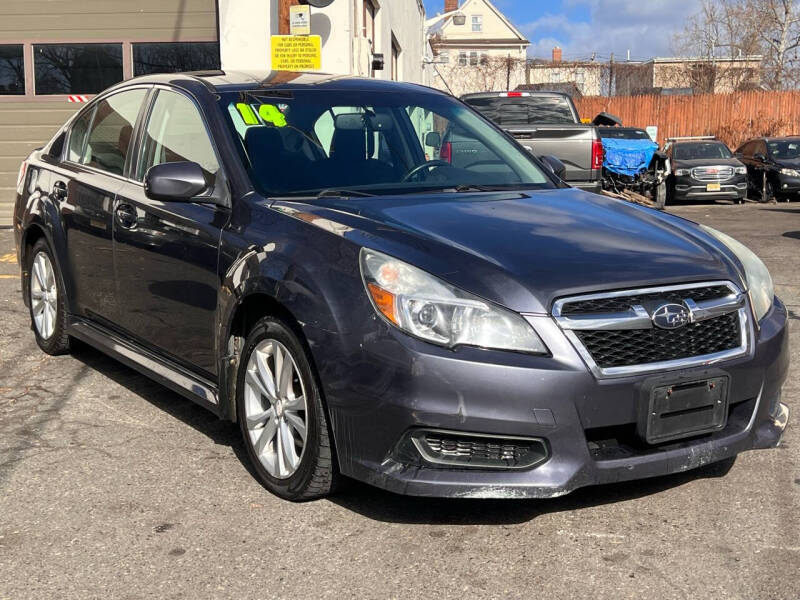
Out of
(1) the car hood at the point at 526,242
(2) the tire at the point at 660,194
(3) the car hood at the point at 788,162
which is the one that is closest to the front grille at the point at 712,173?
(3) the car hood at the point at 788,162

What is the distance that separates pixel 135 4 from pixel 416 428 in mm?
12366

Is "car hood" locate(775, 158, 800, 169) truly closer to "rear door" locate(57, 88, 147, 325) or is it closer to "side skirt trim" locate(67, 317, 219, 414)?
"rear door" locate(57, 88, 147, 325)

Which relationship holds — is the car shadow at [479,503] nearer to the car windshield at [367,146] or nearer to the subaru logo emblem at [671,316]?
the subaru logo emblem at [671,316]

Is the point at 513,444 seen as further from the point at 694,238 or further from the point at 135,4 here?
the point at 135,4

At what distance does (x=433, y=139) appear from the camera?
5.16 m

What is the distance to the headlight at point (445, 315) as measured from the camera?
11.2 ft

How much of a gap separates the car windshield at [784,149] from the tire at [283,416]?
21.0 m

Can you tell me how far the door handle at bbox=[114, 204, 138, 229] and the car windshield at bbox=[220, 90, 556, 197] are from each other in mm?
684

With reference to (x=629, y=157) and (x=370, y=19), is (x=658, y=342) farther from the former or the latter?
(x=629, y=157)

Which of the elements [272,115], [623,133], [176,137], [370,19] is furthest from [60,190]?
[623,133]

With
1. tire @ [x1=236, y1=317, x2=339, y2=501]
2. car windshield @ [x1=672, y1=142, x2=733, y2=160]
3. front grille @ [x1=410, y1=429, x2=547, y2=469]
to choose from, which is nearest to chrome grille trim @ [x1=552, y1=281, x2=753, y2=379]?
front grille @ [x1=410, y1=429, x2=547, y2=469]

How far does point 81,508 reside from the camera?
3.96m

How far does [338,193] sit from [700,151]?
20.2 m

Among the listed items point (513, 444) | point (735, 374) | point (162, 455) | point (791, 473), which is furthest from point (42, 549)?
point (791, 473)
